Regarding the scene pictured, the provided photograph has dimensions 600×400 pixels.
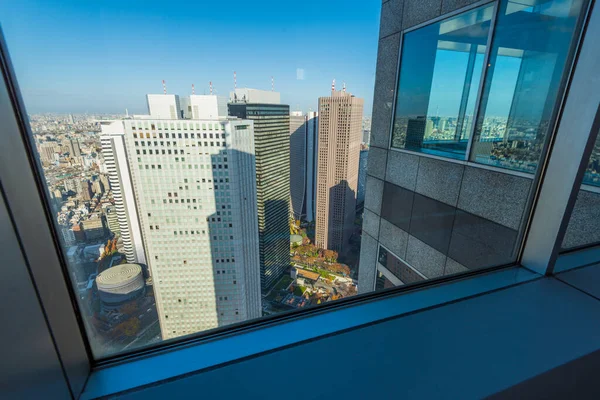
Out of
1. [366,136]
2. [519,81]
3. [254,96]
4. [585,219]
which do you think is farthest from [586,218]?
[254,96]

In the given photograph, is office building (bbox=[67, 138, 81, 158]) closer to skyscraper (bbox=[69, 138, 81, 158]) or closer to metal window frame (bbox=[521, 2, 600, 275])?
skyscraper (bbox=[69, 138, 81, 158])

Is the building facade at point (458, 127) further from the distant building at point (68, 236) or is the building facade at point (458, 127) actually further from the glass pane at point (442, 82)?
the distant building at point (68, 236)

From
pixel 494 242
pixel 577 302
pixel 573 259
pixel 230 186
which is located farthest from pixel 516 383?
pixel 494 242

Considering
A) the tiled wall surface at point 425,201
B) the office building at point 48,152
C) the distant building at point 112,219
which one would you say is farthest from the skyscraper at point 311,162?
the office building at point 48,152

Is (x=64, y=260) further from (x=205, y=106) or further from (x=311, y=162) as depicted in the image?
(x=311, y=162)

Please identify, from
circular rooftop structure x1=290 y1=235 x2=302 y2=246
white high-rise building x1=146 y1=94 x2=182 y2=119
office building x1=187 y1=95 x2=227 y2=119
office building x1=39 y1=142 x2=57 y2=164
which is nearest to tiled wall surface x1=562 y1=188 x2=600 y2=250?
circular rooftop structure x1=290 y1=235 x2=302 y2=246
